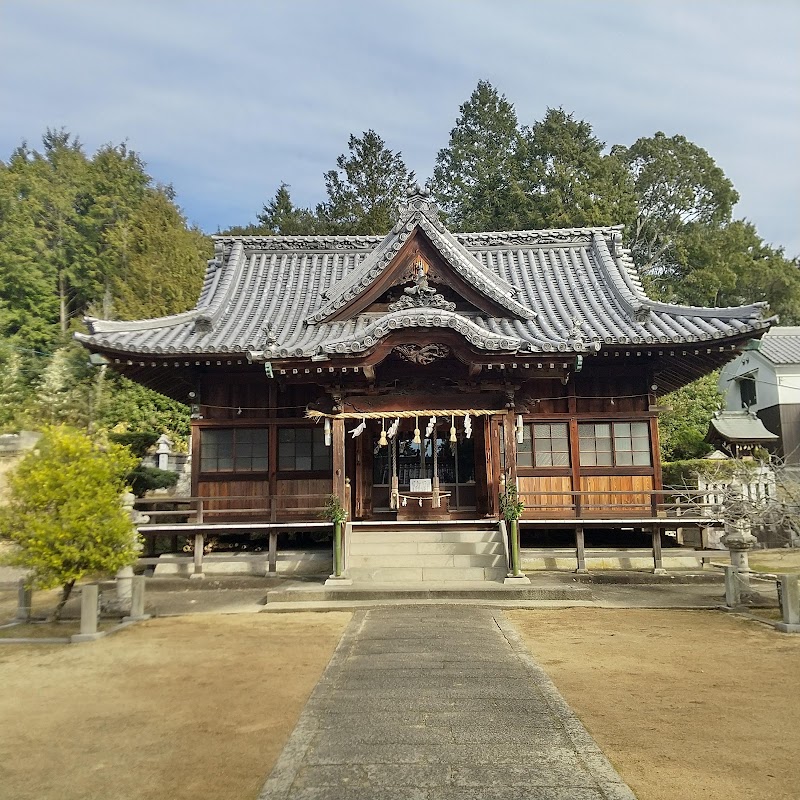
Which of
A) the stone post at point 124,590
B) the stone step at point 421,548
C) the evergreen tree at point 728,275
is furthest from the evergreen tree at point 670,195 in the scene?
the stone post at point 124,590

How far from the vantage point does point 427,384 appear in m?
13.9

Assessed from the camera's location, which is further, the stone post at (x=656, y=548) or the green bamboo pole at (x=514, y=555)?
the stone post at (x=656, y=548)

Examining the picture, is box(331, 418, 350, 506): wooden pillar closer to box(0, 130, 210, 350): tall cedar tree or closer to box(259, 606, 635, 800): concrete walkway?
box(259, 606, 635, 800): concrete walkway

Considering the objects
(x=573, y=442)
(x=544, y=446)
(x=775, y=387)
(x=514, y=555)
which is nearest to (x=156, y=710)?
(x=514, y=555)

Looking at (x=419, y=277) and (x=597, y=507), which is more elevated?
(x=419, y=277)

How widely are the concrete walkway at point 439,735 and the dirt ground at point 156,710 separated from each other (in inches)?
12.9

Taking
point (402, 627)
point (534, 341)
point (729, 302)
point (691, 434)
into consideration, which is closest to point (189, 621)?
point (402, 627)

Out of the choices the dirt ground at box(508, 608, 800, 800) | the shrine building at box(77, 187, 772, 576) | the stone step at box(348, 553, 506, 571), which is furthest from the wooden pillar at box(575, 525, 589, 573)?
the dirt ground at box(508, 608, 800, 800)

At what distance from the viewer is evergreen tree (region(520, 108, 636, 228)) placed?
1480 inches

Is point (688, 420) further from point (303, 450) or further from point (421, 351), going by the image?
point (421, 351)

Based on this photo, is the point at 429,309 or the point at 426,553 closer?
the point at 426,553

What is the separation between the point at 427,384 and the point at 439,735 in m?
9.32

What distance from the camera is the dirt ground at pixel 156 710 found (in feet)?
14.5

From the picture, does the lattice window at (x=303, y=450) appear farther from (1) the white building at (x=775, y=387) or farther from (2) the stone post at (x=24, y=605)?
(1) the white building at (x=775, y=387)
